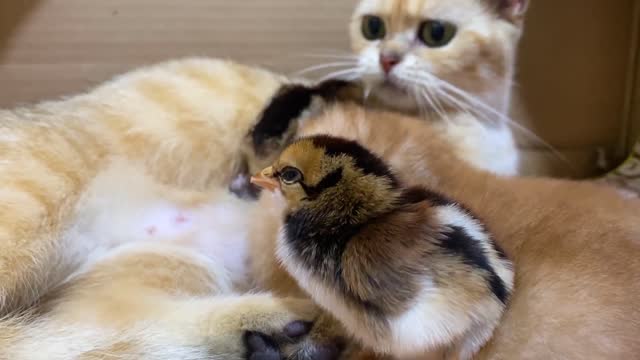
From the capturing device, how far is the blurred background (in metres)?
1.65

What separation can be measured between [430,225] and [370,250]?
7 centimetres

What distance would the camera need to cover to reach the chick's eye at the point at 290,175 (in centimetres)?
88

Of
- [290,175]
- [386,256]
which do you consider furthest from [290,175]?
[386,256]

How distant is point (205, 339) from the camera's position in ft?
3.26

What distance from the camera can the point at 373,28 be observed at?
151 centimetres

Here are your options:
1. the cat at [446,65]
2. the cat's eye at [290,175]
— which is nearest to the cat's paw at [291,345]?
the cat's eye at [290,175]

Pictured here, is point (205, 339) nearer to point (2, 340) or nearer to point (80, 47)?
point (2, 340)

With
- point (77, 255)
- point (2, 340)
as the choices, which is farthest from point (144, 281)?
point (2, 340)

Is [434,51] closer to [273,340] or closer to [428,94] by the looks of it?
[428,94]

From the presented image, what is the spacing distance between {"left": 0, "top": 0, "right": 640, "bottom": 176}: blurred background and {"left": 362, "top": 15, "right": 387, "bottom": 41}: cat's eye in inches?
9.3

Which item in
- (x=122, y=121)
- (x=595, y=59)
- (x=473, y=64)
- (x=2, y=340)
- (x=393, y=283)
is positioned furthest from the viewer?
(x=595, y=59)

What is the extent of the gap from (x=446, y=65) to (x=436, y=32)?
0.07 metres

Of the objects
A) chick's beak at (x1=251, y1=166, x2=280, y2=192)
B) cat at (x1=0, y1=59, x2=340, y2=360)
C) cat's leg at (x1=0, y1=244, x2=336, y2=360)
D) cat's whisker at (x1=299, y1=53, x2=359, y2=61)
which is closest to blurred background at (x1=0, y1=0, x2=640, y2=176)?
cat's whisker at (x1=299, y1=53, x2=359, y2=61)

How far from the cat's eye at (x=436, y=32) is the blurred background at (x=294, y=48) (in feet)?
1.11
